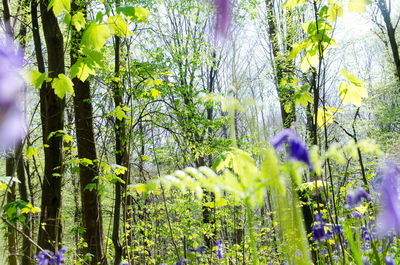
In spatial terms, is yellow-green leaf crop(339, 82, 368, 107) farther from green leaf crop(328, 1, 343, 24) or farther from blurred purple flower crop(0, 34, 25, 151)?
blurred purple flower crop(0, 34, 25, 151)

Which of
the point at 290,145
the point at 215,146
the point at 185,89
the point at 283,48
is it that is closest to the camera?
the point at 290,145

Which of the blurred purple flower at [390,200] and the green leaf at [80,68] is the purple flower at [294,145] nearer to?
the blurred purple flower at [390,200]

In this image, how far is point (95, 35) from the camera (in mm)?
1274

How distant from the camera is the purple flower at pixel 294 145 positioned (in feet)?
2.54

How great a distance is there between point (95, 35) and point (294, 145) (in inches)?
38.2

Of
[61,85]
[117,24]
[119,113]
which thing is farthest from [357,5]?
[119,113]

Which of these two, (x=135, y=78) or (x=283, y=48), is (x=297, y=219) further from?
(x=283, y=48)

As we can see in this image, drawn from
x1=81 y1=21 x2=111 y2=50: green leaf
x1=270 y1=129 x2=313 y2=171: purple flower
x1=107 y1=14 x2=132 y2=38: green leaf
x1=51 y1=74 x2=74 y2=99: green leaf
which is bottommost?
x1=270 y1=129 x2=313 y2=171: purple flower

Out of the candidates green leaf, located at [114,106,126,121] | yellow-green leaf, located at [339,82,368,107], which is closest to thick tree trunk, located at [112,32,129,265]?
green leaf, located at [114,106,126,121]

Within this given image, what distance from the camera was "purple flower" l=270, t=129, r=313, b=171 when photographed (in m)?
0.77

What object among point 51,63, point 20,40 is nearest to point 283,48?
point 20,40

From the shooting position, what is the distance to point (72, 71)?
1396mm

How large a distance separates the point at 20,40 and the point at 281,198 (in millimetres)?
8943

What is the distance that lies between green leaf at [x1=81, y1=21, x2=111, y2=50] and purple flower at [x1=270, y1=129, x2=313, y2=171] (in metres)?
0.88
